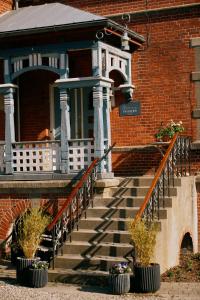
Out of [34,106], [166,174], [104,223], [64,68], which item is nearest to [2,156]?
[34,106]

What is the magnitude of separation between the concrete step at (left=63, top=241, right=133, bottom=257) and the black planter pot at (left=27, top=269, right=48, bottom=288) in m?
1.12

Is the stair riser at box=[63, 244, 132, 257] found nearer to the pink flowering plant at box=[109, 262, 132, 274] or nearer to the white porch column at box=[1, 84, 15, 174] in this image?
the pink flowering plant at box=[109, 262, 132, 274]

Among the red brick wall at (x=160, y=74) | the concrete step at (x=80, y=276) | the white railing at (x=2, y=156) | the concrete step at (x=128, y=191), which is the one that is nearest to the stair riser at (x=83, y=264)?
the concrete step at (x=80, y=276)

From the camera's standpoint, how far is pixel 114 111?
14938 millimetres

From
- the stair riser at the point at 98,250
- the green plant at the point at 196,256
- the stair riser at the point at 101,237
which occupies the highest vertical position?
the stair riser at the point at 101,237

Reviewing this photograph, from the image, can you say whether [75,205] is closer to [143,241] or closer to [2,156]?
[2,156]

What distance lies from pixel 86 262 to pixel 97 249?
375 mm

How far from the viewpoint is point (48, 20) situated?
13.3m

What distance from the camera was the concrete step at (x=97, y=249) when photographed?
10766 millimetres

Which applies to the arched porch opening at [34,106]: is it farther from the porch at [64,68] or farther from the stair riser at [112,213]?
the stair riser at [112,213]

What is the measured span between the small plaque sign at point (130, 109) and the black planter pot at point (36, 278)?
569cm

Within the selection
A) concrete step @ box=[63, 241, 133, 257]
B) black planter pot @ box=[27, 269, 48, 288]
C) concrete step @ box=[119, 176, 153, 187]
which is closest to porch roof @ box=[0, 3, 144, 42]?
concrete step @ box=[119, 176, 153, 187]

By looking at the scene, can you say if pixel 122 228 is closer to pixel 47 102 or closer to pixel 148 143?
pixel 148 143

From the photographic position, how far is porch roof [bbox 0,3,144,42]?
1253cm
